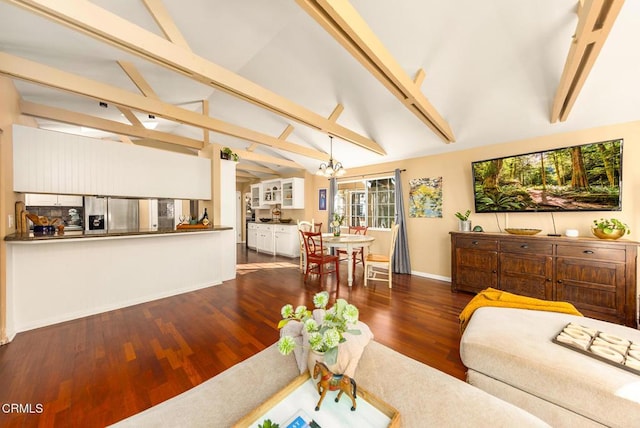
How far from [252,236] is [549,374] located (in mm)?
6941

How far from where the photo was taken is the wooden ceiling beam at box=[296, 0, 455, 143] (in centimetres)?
139

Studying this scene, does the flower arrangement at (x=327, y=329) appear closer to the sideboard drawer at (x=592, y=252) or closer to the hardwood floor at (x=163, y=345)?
the hardwood floor at (x=163, y=345)

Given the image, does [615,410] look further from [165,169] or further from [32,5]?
Result: [165,169]

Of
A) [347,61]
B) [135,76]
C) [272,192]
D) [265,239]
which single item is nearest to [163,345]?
[135,76]

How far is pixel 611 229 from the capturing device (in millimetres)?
2541

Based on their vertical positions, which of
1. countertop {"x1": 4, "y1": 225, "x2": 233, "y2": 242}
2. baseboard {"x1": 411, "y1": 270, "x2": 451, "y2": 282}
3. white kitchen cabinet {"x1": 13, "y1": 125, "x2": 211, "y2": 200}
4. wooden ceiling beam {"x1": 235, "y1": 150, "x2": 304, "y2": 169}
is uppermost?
wooden ceiling beam {"x1": 235, "y1": 150, "x2": 304, "y2": 169}

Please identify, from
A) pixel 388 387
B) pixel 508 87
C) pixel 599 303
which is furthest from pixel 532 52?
pixel 388 387

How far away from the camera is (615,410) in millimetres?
1040

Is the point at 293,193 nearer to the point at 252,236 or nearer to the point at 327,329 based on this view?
the point at 252,236

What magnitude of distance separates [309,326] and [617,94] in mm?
3928

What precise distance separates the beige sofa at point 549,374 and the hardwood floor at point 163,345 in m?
0.47

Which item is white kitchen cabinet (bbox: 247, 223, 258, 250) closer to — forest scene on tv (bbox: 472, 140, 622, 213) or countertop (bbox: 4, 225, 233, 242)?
countertop (bbox: 4, 225, 233, 242)

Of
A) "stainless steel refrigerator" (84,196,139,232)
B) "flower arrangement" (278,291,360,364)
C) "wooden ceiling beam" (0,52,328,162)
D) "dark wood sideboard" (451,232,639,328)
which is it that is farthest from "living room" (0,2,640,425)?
"stainless steel refrigerator" (84,196,139,232)

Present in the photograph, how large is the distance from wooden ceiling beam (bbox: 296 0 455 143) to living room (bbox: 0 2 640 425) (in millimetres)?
749
